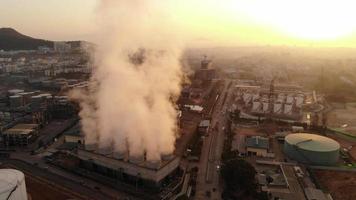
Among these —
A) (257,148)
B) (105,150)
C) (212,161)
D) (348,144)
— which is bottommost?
(212,161)

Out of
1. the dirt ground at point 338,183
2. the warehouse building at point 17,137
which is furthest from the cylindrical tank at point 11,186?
the dirt ground at point 338,183

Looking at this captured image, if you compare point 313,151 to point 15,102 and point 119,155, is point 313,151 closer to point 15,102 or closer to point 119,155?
point 119,155

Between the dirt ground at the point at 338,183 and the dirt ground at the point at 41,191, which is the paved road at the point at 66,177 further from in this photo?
the dirt ground at the point at 338,183

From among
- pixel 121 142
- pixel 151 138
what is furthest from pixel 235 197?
pixel 121 142

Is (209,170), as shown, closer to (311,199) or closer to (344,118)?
(311,199)

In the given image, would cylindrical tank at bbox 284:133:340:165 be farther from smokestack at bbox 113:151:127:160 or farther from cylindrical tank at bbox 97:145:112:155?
cylindrical tank at bbox 97:145:112:155

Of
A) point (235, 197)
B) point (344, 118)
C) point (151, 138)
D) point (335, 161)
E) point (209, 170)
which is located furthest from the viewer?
point (344, 118)

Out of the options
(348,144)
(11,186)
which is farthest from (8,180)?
(348,144)
